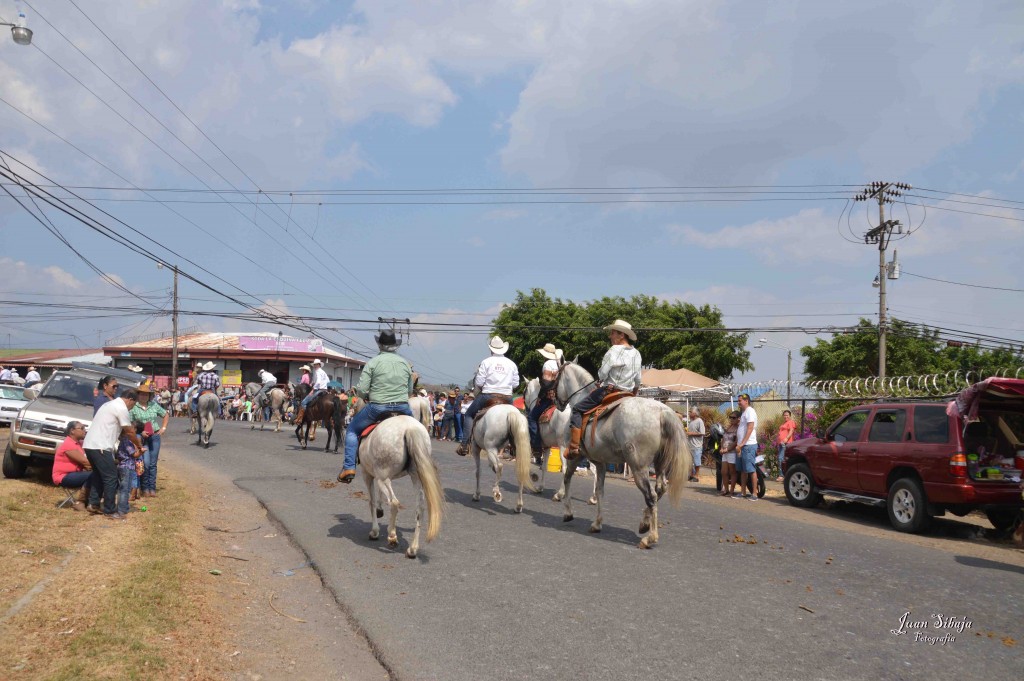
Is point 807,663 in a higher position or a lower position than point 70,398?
lower

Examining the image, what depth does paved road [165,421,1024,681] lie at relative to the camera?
17.0 feet

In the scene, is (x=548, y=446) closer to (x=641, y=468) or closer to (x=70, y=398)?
(x=641, y=468)

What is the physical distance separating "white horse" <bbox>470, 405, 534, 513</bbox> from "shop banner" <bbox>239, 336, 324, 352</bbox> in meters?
48.6

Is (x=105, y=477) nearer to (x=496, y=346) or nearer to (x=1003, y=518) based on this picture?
(x=496, y=346)

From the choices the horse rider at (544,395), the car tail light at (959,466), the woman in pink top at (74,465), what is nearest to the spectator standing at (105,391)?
the woman in pink top at (74,465)

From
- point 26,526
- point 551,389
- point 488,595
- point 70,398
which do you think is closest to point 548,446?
point 551,389

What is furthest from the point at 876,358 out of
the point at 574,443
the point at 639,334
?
the point at 574,443

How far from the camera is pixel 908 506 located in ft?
38.4

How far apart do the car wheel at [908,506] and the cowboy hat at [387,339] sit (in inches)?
327

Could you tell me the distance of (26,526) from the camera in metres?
9.12

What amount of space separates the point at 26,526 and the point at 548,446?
7.69m

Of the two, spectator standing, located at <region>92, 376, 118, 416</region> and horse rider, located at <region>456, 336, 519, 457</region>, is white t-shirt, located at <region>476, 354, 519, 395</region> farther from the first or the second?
spectator standing, located at <region>92, 376, 118, 416</region>

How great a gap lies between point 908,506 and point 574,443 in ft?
18.8

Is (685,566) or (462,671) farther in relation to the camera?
(685,566)
